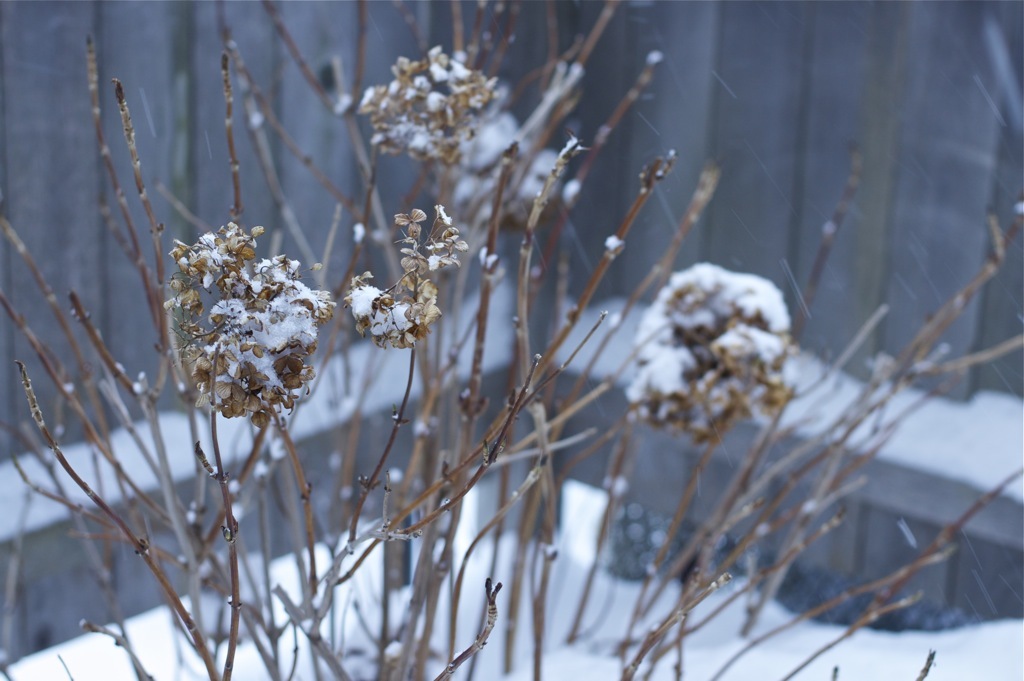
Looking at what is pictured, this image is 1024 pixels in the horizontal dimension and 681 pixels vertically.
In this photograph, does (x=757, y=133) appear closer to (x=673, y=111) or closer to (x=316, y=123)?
(x=673, y=111)

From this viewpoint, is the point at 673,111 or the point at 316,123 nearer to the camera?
the point at 316,123

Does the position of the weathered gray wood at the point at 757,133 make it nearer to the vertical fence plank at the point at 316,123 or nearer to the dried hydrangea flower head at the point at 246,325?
the vertical fence plank at the point at 316,123

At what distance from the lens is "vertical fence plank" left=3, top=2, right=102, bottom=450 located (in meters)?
1.40

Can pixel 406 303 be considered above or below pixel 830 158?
below

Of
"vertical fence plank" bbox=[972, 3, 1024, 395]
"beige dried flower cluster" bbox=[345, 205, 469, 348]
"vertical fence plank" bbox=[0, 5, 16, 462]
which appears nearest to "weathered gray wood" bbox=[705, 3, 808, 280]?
"vertical fence plank" bbox=[972, 3, 1024, 395]

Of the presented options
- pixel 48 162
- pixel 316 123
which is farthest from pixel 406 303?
pixel 316 123

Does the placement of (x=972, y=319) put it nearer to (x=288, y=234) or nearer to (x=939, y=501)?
(x=939, y=501)

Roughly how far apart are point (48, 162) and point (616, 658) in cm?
116

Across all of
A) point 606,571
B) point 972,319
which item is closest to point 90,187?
point 972,319

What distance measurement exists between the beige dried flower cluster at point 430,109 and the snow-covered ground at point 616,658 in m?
0.43

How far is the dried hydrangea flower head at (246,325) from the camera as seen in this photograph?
535mm

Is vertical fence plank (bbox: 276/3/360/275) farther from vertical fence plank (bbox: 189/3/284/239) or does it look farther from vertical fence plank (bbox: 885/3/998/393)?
vertical fence plank (bbox: 885/3/998/393)

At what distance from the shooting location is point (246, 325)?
1.76ft

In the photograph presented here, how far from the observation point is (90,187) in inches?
59.9
